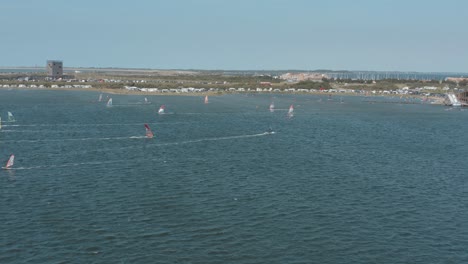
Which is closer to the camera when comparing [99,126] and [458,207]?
[458,207]

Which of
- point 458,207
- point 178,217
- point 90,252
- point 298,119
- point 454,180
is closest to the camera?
point 90,252

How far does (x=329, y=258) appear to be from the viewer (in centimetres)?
3909

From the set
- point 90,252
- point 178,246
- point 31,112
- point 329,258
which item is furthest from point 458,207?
point 31,112

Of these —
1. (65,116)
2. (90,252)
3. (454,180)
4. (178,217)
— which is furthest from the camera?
(65,116)

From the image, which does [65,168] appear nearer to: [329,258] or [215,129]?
[329,258]

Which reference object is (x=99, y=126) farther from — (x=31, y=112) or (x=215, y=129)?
(x=31, y=112)

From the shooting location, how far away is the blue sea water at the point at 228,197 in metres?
40.3

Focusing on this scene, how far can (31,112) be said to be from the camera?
133 m

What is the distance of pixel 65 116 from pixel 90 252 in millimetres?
92530

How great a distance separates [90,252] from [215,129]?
2750 inches

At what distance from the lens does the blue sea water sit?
4031 cm

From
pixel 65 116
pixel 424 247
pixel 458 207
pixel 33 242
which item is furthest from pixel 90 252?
pixel 65 116

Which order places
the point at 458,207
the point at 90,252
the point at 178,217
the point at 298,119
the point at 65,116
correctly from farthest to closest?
the point at 298,119 < the point at 65,116 < the point at 458,207 < the point at 178,217 < the point at 90,252

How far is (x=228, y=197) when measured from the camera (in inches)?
2117
